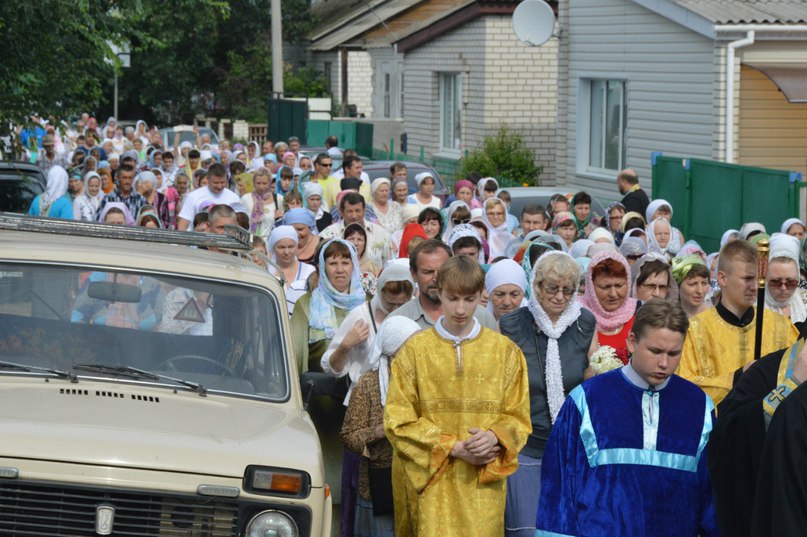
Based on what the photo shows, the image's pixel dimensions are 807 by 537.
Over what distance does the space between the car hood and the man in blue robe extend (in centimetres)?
95

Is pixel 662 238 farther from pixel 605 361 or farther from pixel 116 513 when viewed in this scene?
pixel 116 513

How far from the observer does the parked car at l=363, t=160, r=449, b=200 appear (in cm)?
2195

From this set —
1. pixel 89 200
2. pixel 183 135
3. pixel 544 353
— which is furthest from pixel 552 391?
pixel 183 135

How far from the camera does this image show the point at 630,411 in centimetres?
544

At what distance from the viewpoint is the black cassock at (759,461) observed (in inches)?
165

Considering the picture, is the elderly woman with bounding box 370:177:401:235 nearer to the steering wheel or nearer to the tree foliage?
the steering wheel

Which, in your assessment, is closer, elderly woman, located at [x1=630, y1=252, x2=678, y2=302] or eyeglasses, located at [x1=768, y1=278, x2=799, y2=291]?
eyeglasses, located at [x1=768, y1=278, x2=799, y2=291]

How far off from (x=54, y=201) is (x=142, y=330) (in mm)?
10594

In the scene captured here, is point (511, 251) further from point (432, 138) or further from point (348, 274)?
point (432, 138)

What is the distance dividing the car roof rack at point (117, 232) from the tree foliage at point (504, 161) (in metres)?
23.0

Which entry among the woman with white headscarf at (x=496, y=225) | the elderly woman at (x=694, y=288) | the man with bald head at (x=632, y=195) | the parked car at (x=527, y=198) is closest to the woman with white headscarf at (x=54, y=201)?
the woman with white headscarf at (x=496, y=225)

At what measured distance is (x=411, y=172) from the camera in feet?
74.4

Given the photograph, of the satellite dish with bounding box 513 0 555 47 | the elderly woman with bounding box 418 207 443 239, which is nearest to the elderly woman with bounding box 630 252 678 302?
the elderly woman with bounding box 418 207 443 239

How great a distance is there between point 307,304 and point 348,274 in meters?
0.30
